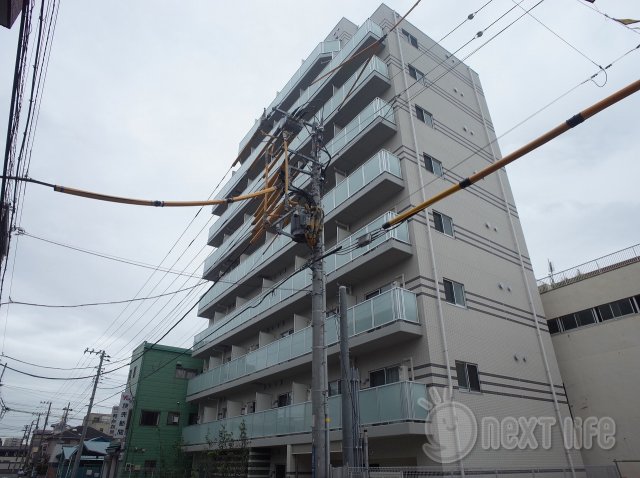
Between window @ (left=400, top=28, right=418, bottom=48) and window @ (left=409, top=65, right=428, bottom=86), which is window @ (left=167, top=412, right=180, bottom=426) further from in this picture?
window @ (left=400, top=28, right=418, bottom=48)

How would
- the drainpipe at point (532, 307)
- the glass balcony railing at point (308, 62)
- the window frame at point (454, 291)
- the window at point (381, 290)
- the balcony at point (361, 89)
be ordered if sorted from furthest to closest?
the glass balcony railing at point (308, 62) → the balcony at point (361, 89) → the drainpipe at point (532, 307) → the window at point (381, 290) → the window frame at point (454, 291)

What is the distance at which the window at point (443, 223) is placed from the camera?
17.8m

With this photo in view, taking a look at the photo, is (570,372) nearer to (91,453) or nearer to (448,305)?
(448,305)

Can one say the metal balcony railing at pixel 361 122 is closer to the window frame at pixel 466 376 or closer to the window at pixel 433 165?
the window at pixel 433 165

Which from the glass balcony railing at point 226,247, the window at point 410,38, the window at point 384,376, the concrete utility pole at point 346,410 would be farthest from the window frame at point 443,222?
the glass balcony railing at point 226,247

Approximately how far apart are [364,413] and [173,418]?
20822 millimetres

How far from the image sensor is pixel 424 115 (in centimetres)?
2086

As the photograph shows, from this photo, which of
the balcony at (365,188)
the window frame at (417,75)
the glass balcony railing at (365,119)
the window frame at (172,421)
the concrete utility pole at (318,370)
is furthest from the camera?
the window frame at (172,421)

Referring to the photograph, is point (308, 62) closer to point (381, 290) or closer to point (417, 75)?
point (417, 75)

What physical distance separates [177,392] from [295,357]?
53.6ft

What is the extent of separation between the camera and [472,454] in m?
13.7

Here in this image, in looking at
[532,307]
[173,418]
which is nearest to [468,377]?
[532,307]

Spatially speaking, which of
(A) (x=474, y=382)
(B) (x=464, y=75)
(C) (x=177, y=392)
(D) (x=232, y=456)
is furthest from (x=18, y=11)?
(C) (x=177, y=392)

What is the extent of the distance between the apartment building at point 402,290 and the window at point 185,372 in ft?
18.0
